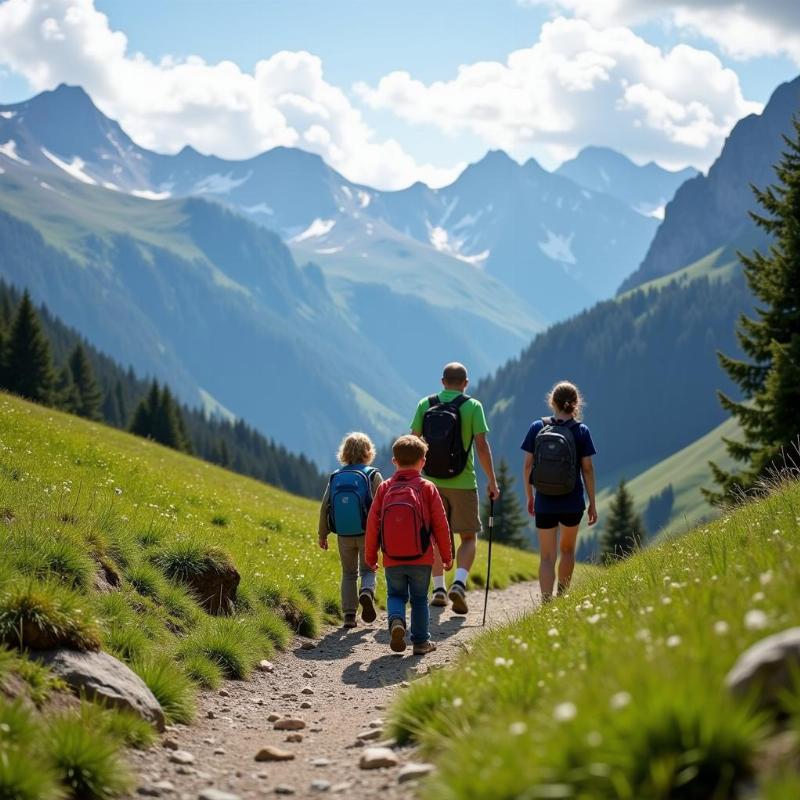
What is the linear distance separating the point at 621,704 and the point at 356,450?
9526 millimetres

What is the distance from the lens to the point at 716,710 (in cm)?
378

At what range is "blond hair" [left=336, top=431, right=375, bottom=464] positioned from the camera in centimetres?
1316

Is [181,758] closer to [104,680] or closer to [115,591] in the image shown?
[104,680]

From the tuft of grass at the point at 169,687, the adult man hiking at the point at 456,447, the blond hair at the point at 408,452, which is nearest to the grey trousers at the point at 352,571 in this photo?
the adult man hiking at the point at 456,447

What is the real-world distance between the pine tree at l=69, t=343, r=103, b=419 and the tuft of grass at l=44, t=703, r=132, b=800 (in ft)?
319

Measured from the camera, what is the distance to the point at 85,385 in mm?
102312

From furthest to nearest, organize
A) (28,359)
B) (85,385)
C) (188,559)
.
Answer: (85,385) → (28,359) → (188,559)

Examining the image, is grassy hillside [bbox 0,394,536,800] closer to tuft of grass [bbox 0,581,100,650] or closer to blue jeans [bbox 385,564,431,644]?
tuft of grass [bbox 0,581,100,650]

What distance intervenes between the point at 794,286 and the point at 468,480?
1687 centimetres

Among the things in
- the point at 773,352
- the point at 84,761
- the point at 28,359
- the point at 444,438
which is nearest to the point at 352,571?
the point at 444,438

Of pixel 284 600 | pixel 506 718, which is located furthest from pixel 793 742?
pixel 284 600

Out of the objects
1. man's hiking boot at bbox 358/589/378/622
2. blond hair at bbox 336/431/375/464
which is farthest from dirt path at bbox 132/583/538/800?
blond hair at bbox 336/431/375/464

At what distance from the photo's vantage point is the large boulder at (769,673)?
3.91 m

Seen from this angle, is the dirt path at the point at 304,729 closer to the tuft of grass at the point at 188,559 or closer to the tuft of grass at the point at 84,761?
the tuft of grass at the point at 84,761
